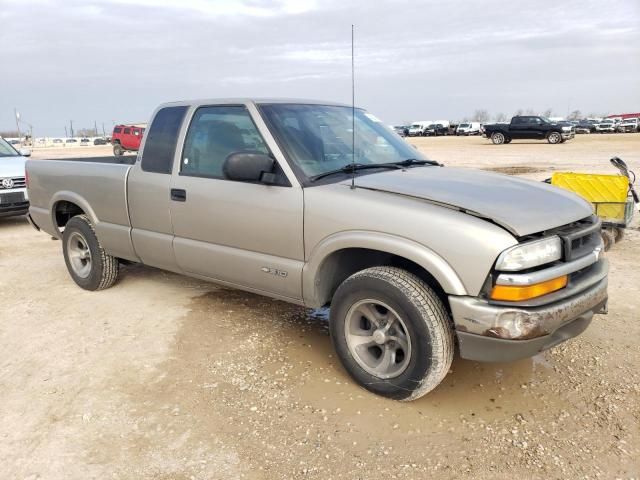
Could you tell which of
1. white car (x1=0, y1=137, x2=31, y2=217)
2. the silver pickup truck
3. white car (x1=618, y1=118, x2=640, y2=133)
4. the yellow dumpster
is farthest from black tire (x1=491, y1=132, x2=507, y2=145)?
the silver pickup truck

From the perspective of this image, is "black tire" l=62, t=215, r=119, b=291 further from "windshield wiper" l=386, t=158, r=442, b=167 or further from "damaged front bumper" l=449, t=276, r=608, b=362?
"damaged front bumper" l=449, t=276, r=608, b=362

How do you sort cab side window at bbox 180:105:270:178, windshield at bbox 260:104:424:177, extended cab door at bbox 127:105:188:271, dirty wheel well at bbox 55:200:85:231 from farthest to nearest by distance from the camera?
dirty wheel well at bbox 55:200:85:231 < extended cab door at bbox 127:105:188:271 < cab side window at bbox 180:105:270:178 < windshield at bbox 260:104:424:177

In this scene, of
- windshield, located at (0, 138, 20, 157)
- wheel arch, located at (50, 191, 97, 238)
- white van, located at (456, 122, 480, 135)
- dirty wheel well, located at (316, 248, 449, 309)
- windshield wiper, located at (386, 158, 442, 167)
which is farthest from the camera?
white van, located at (456, 122, 480, 135)

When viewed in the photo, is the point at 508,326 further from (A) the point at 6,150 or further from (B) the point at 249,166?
(A) the point at 6,150

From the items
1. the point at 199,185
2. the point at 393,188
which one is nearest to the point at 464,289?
the point at 393,188

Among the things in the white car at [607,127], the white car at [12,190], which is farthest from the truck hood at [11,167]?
the white car at [607,127]

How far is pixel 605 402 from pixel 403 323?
4.47ft

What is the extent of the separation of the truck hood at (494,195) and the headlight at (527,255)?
0.08 metres

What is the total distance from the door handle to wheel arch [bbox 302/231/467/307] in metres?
1.30

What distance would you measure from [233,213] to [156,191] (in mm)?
959

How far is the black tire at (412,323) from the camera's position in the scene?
3.05 m

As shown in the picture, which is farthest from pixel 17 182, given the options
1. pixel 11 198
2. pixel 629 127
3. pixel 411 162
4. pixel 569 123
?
pixel 629 127

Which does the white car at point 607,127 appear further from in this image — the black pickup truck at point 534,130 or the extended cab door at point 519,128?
the extended cab door at point 519,128

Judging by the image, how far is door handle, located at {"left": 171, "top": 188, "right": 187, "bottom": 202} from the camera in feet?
14.0
